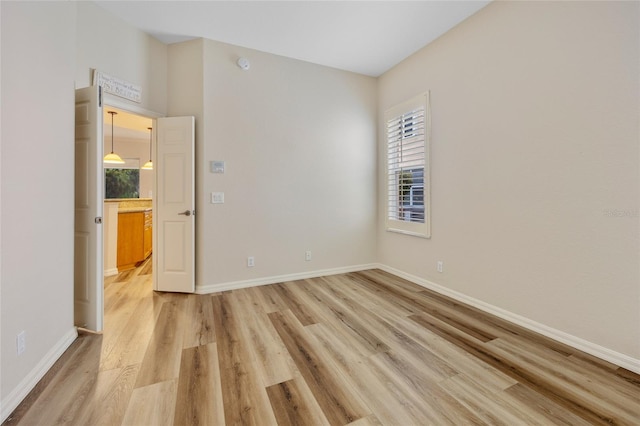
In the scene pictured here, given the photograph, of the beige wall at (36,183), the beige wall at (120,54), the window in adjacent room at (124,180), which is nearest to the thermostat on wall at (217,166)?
the beige wall at (120,54)

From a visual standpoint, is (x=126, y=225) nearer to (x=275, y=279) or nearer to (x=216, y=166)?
(x=216, y=166)

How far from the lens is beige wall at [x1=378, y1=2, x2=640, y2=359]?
187cm

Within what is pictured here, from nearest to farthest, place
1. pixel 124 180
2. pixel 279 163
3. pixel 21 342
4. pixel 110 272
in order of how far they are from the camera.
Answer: pixel 21 342, pixel 279 163, pixel 110 272, pixel 124 180

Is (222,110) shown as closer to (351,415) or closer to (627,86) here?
(351,415)

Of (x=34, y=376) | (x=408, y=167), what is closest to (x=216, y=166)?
(x=34, y=376)

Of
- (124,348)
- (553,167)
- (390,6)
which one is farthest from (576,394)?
(390,6)

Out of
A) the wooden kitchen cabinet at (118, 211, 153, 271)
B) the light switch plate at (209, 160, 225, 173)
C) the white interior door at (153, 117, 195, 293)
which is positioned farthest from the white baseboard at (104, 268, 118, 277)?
the light switch plate at (209, 160, 225, 173)

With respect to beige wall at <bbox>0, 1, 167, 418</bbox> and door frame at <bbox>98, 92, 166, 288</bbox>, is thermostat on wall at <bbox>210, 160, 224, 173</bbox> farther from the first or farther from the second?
beige wall at <bbox>0, 1, 167, 418</bbox>

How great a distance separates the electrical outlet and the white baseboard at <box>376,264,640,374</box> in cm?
364

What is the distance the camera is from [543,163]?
228cm

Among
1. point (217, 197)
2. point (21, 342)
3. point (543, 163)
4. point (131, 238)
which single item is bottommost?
point (21, 342)

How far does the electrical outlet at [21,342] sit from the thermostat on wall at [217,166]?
217 cm

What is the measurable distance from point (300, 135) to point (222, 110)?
Result: 3.50 ft

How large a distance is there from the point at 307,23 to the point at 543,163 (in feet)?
8.96
